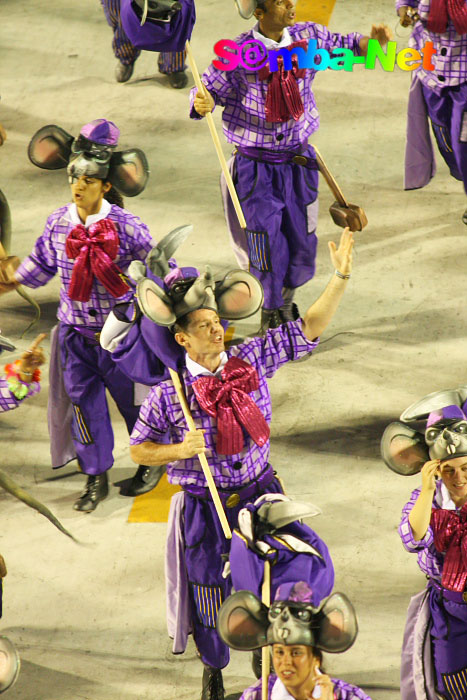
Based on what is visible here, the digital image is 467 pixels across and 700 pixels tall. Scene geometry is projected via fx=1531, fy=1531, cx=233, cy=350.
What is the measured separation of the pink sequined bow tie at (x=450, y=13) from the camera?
7.29 m

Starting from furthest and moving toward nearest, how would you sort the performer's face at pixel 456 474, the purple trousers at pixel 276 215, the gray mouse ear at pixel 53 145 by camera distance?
the purple trousers at pixel 276 215, the gray mouse ear at pixel 53 145, the performer's face at pixel 456 474

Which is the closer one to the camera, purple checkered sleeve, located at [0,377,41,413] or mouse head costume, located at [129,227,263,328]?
mouse head costume, located at [129,227,263,328]

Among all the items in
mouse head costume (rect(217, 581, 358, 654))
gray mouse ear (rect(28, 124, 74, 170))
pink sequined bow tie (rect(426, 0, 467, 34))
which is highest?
pink sequined bow tie (rect(426, 0, 467, 34))

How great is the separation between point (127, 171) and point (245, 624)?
7.96 feet

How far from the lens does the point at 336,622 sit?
4.27 metres

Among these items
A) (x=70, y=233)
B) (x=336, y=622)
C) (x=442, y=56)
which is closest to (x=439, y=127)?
(x=442, y=56)

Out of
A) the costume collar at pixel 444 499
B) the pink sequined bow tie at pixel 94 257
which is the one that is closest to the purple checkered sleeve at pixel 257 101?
the pink sequined bow tie at pixel 94 257

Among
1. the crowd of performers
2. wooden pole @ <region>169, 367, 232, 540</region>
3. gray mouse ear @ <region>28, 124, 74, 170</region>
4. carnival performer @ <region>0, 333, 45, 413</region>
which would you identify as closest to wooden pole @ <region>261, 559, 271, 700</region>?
the crowd of performers

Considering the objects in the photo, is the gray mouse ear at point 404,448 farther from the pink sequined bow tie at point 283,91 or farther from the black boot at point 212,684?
the pink sequined bow tie at point 283,91

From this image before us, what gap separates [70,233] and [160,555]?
141cm

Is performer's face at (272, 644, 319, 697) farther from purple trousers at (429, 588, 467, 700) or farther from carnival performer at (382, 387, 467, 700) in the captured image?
purple trousers at (429, 588, 467, 700)

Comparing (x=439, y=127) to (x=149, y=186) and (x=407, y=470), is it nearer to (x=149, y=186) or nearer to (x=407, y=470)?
(x=149, y=186)

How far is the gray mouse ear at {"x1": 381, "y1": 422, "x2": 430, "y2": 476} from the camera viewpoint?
199 inches

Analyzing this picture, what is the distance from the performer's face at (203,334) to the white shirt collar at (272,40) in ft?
6.55
